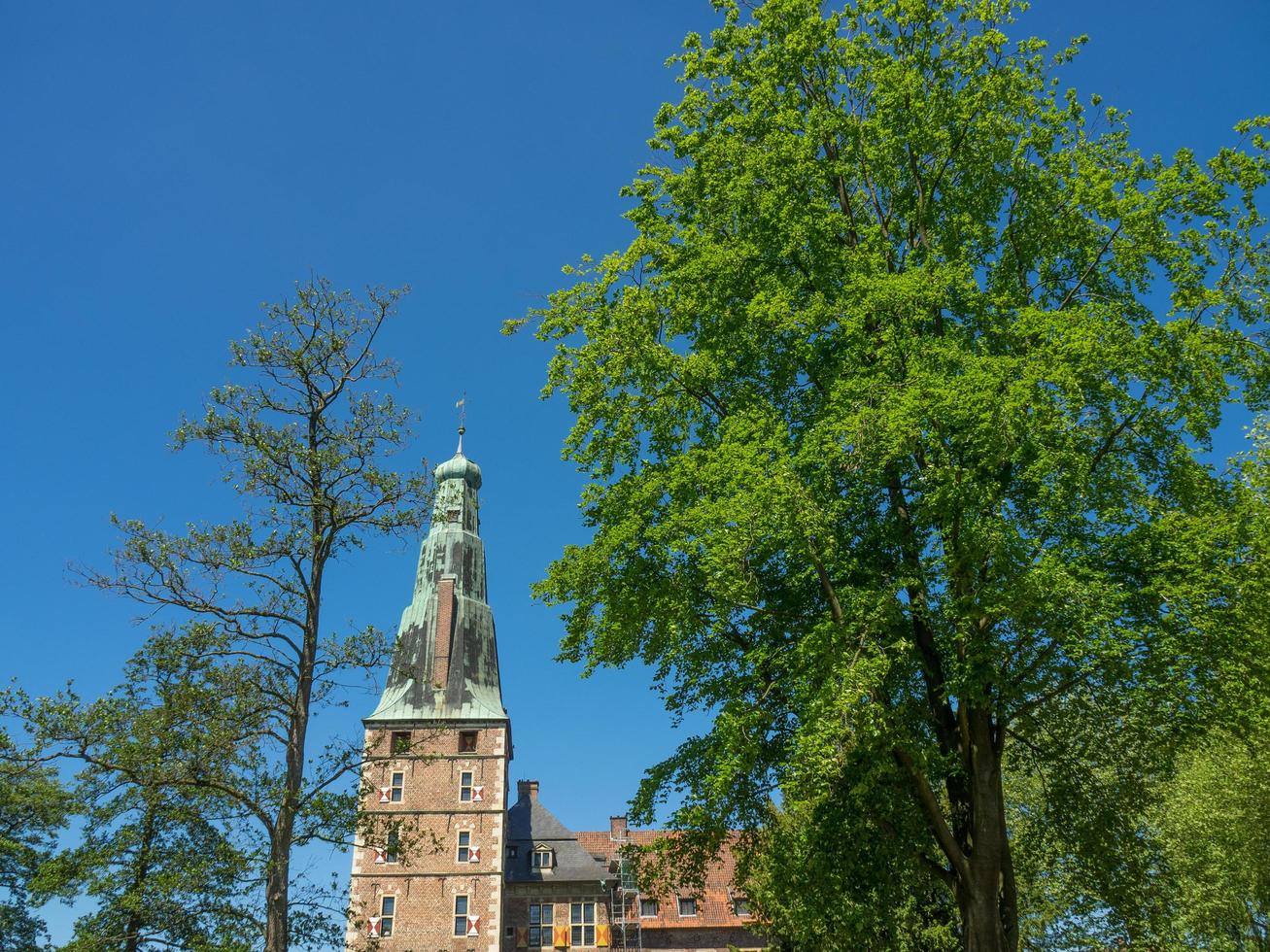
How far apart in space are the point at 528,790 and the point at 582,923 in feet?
27.2

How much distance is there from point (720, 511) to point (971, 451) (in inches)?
137

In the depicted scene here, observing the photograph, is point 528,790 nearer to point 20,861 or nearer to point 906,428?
point 20,861

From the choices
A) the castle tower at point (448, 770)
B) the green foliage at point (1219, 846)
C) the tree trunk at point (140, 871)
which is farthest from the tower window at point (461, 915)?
the green foliage at point (1219, 846)

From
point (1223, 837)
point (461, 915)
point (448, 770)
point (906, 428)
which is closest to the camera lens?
point (906, 428)

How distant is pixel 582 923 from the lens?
44.7m

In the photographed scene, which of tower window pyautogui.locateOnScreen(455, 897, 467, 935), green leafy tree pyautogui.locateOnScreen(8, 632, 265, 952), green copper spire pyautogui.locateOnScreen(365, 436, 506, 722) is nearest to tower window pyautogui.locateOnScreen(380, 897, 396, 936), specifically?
tower window pyautogui.locateOnScreen(455, 897, 467, 935)

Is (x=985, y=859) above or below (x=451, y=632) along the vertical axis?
below

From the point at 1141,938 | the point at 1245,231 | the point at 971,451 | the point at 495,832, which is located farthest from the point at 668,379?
the point at 495,832

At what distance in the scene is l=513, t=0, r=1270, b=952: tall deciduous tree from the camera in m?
12.9

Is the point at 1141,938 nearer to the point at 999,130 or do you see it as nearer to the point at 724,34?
the point at 999,130

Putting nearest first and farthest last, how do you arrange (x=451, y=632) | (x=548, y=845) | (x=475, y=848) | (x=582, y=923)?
(x=475, y=848) → (x=582, y=923) → (x=548, y=845) → (x=451, y=632)

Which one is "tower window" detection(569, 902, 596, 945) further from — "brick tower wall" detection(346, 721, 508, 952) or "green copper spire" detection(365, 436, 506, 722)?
"green copper spire" detection(365, 436, 506, 722)

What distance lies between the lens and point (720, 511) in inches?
527

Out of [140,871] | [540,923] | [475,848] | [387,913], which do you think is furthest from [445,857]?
[140,871]
